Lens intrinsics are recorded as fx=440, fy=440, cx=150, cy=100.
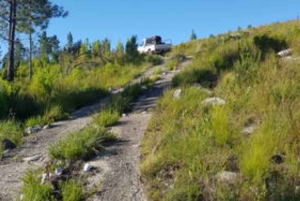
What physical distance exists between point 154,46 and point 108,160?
89.6 ft

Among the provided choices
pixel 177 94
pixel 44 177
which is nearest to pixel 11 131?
pixel 44 177

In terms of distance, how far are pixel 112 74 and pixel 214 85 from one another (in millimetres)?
8261

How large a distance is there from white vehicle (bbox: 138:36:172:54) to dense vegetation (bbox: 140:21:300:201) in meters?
24.3

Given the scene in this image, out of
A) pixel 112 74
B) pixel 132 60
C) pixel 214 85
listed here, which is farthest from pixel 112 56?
pixel 214 85

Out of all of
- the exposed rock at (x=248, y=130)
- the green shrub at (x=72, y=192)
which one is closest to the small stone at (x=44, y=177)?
the green shrub at (x=72, y=192)

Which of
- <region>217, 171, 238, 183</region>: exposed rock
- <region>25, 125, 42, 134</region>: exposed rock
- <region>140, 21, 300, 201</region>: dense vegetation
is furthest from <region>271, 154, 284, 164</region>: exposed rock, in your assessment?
<region>25, 125, 42, 134</region>: exposed rock

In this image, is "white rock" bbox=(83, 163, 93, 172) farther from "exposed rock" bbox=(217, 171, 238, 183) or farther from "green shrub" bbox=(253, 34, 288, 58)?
"green shrub" bbox=(253, 34, 288, 58)

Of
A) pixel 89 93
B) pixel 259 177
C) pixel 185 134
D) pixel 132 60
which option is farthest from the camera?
pixel 132 60

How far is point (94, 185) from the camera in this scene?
488 centimetres

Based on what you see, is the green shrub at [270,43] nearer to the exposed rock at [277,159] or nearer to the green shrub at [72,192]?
the exposed rock at [277,159]

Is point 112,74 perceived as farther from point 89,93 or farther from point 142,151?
point 142,151

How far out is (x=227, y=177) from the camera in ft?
14.6

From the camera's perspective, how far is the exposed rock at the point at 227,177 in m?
4.41

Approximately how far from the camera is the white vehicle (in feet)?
105
